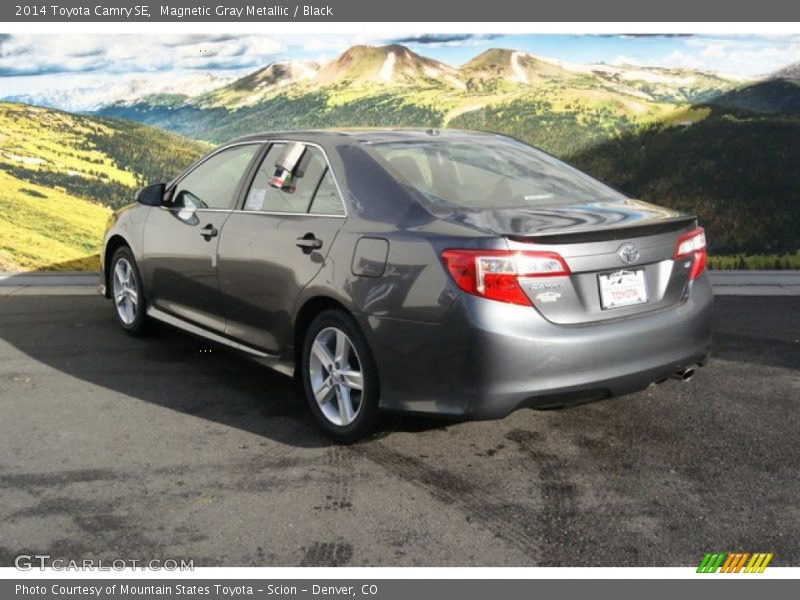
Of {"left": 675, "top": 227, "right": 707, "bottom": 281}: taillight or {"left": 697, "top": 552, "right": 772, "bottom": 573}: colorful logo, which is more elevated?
{"left": 675, "top": 227, "right": 707, "bottom": 281}: taillight

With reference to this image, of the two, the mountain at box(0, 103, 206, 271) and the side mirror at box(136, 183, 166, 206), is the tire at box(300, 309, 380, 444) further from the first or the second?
the mountain at box(0, 103, 206, 271)

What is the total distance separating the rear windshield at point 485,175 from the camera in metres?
4.50

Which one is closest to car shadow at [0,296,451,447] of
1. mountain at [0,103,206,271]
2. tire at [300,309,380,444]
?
tire at [300,309,380,444]

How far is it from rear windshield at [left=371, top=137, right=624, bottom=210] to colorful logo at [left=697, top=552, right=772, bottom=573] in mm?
1856

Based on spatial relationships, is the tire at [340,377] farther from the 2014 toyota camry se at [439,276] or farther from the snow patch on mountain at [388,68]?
the snow patch on mountain at [388,68]

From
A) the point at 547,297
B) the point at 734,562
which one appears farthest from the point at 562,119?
the point at 734,562

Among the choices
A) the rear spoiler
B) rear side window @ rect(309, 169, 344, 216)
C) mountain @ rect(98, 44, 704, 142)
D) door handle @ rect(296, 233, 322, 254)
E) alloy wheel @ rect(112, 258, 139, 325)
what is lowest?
alloy wheel @ rect(112, 258, 139, 325)

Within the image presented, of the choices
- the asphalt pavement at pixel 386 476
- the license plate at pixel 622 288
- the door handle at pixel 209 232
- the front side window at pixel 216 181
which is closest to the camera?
the asphalt pavement at pixel 386 476

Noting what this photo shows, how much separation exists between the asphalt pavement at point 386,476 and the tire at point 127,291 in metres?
0.71

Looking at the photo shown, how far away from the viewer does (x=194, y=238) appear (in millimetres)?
5664

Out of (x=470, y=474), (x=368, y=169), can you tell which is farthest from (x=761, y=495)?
(x=368, y=169)

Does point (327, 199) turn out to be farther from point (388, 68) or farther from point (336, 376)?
point (388, 68)

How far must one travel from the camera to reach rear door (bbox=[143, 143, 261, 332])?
5480 millimetres

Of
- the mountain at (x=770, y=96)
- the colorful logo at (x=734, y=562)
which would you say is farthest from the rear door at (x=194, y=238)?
the mountain at (x=770, y=96)
